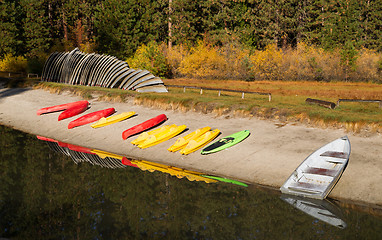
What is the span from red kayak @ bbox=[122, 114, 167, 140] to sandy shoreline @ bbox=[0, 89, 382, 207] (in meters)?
0.43

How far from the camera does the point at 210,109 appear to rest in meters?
33.8

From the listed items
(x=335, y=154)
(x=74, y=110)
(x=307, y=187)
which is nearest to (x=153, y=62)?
(x=74, y=110)

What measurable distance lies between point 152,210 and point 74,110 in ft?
69.9

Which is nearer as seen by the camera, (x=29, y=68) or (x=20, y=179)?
(x=20, y=179)

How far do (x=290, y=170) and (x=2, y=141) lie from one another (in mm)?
22419

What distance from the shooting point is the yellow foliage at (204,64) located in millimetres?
64625

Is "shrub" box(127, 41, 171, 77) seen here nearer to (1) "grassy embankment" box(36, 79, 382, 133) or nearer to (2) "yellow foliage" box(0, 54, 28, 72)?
(1) "grassy embankment" box(36, 79, 382, 133)

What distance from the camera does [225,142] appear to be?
2567cm

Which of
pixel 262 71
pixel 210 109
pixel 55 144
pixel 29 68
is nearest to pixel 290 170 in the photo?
pixel 210 109

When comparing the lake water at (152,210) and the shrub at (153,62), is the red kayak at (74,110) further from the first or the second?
the shrub at (153,62)

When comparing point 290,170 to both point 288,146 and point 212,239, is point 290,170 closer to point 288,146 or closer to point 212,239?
point 288,146

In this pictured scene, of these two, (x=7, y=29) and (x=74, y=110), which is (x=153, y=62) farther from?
(x=7, y=29)

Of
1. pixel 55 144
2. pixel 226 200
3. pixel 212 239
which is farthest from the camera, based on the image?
pixel 55 144

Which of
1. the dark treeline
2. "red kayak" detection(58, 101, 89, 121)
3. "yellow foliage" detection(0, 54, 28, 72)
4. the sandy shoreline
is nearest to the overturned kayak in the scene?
the sandy shoreline
